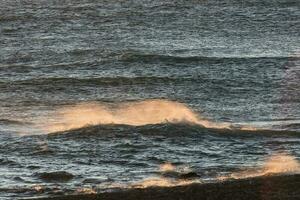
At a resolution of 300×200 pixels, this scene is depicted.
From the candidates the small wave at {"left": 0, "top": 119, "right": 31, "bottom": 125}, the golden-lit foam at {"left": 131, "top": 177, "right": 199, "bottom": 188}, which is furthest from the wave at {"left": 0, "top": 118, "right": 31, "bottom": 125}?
the golden-lit foam at {"left": 131, "top": 177, "right": 199, "bottom": 188}

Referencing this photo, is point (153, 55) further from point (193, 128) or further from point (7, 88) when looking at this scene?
point (193, 128)

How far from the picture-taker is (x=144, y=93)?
18.7 m

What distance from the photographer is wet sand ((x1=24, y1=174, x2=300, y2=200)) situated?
9.84 metres

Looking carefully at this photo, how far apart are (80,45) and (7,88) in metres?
6.34

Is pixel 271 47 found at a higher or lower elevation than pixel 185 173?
lower

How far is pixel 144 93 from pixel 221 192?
8.85m

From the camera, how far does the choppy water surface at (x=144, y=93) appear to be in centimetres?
1185

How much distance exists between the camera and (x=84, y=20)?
3006cm

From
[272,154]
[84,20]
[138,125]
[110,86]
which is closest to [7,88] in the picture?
Result: [110,86]

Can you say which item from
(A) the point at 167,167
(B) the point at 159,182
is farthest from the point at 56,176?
(A) the point at 167,167

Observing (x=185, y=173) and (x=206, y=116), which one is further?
(x=206, y=116)

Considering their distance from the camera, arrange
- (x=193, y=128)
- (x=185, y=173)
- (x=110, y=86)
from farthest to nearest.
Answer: (x=110, y=86), (x=193, y=128), (x=185, y=173)

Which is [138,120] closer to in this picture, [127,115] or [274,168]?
[127,115]

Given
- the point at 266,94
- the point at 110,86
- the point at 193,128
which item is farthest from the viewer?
the point at 110,86
